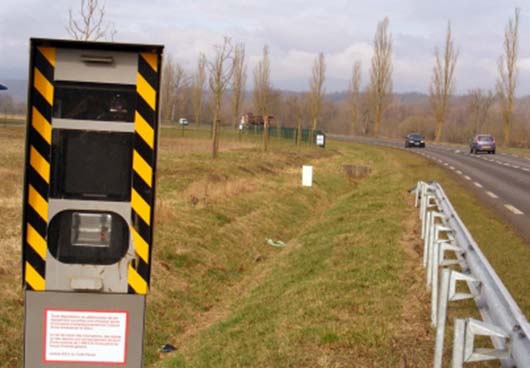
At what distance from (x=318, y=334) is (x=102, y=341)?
329 centimetres

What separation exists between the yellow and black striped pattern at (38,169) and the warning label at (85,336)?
0.23 meters

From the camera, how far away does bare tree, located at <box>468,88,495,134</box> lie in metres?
100

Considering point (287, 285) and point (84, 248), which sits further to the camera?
point (287, 285)

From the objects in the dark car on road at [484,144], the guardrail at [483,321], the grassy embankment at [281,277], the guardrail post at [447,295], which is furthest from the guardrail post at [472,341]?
the dark car on road at [484,144]

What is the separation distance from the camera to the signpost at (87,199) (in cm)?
390

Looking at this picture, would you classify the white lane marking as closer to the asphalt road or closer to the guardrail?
the asphalt road

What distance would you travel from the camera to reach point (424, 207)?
12.4 meters

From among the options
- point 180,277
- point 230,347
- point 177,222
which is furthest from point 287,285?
point 177,222

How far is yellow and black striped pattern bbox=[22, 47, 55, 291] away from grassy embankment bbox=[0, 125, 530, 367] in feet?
9.66

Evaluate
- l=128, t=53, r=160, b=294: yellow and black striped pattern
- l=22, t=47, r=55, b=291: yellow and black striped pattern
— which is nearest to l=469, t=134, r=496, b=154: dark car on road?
l=128, t=53, r=160, b=294: yellow and black striped pattern

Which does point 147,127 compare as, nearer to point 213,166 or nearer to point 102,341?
point 102,341

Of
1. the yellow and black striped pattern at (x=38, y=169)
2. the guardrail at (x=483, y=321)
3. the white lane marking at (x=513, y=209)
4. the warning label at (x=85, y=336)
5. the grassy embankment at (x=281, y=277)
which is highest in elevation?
the yellow and black striped pattern at (x=38, y=169)

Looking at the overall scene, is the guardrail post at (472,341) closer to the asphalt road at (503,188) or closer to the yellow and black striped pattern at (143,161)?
the yellow and black striped pattern at (143,161)

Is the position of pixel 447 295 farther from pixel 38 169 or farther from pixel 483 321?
pixel 38 169
